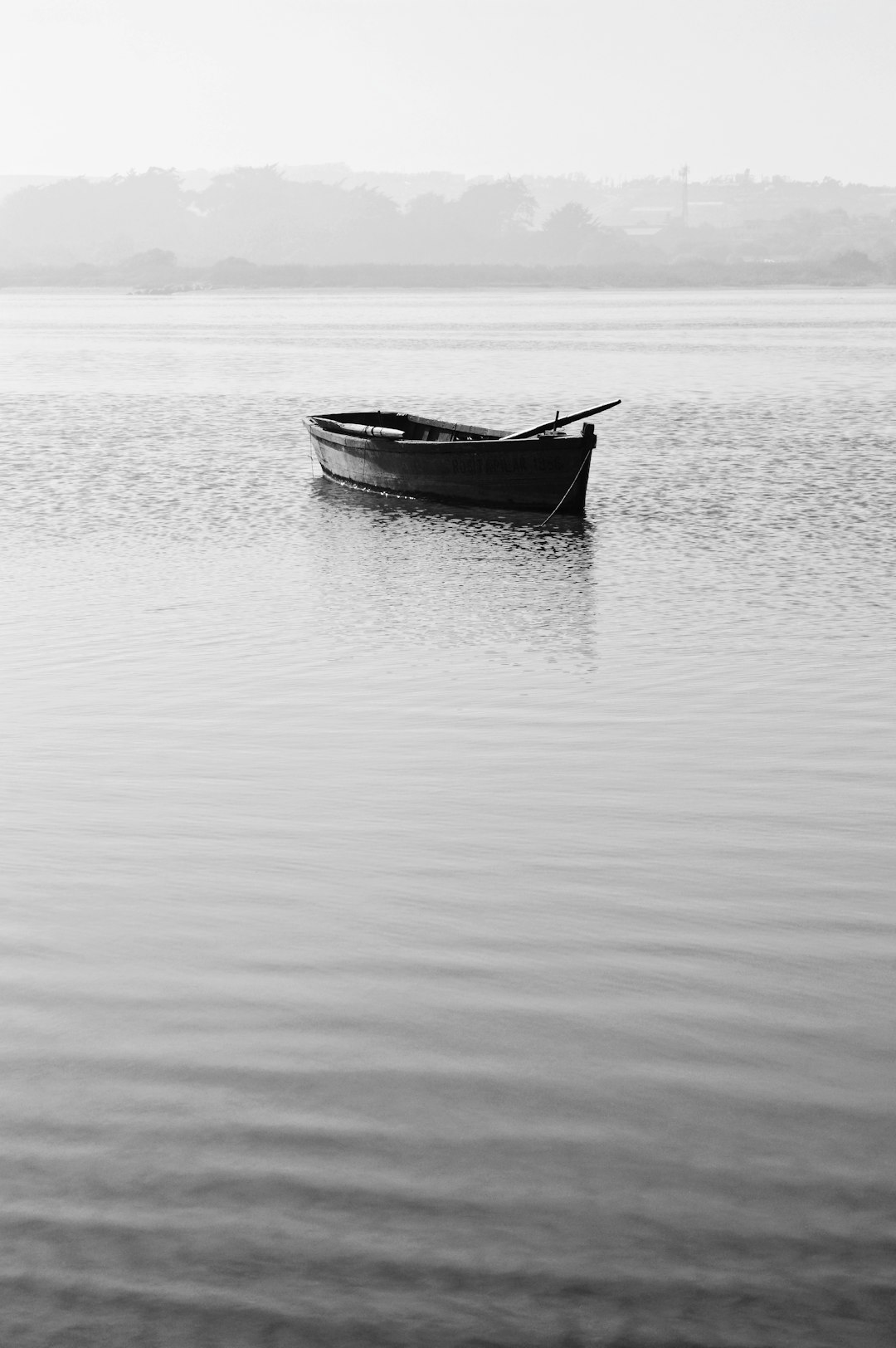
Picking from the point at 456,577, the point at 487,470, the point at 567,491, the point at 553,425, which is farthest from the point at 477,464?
the point at 456,577

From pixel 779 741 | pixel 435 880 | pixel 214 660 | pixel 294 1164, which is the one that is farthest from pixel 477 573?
pixel 294 1164

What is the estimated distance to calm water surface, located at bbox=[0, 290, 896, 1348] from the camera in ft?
16.9

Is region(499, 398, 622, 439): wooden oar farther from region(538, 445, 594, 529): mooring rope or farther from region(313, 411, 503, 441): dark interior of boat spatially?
region(313, 411, 503, 441): dark interior of boat

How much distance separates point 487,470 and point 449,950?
64.4 feet

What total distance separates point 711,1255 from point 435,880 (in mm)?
4100

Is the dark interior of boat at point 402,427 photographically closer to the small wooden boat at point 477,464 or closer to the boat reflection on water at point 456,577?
the small wooden boat at point 477,464

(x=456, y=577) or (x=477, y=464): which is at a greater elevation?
(x=477, y=464)

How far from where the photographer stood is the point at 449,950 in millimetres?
7949

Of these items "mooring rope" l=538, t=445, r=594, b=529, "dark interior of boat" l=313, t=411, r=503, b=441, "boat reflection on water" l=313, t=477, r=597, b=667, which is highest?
"dark interior of boat" l=313, t=411, r=503, b=441

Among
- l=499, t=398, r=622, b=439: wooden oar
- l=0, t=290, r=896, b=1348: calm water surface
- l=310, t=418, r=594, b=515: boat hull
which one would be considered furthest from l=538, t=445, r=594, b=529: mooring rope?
l=0, t=290, r=896, b=1348: calm water surface

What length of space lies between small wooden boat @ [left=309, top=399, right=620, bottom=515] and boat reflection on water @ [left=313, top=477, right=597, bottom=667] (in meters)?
0.29

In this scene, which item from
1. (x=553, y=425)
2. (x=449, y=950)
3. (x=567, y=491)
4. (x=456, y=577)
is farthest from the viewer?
(x=553, y=425)

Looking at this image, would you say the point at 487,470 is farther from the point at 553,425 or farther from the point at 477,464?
the point at 553,425

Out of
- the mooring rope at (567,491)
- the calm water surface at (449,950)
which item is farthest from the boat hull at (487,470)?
the calm water surface at (449,950)
